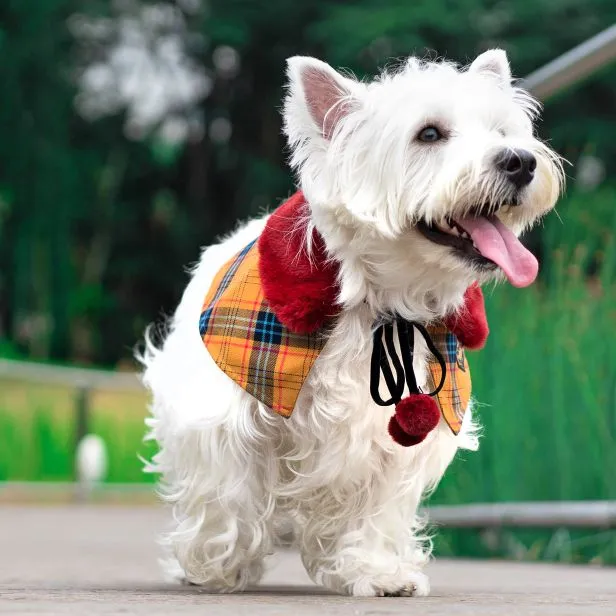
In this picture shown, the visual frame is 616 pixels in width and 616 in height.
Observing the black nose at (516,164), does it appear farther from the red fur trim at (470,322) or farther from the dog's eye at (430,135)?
the red fur trim at (470,322)

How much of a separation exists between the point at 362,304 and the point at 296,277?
0.71 feet

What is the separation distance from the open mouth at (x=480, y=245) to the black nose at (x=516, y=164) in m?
0.12

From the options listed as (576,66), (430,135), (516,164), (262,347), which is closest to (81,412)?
(576,66)

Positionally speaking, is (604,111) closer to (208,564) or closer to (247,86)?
(247,86)

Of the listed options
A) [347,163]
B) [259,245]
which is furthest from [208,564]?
[347,163]

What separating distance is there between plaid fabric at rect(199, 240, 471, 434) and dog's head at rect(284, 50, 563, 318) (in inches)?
8.1

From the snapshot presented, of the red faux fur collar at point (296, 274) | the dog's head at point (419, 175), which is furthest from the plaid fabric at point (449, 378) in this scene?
the red faux fur collar at point (296, 274)

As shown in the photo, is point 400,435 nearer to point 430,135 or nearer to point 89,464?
point 430,135

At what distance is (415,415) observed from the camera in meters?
3.97

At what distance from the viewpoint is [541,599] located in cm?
389

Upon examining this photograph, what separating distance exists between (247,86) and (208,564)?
24.8 m

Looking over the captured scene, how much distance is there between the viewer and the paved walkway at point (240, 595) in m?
3.38

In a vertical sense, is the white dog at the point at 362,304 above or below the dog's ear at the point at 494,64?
below

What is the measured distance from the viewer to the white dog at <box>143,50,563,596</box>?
3834 mm
